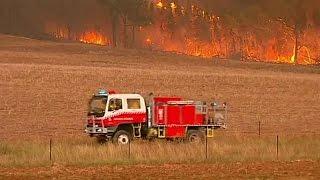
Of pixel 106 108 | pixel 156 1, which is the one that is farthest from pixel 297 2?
pixel 106 108

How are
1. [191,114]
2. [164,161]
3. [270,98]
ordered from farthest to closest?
[270,98]
[191,114]
[164,161]

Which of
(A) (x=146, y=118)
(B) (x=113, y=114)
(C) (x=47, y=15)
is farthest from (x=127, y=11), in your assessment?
(B) (x=113, y=114)

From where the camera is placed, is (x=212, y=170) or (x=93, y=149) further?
(x=93, y=149)

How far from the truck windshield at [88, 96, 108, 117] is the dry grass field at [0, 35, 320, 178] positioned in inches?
52.2

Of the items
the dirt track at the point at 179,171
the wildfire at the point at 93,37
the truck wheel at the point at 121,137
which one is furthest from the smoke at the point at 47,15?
the dirt track at the point at 179,171

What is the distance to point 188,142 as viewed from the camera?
90.4 feet

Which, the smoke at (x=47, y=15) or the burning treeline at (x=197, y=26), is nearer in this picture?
the burning treeline at (x=197, y=26)

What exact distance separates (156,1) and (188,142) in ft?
280

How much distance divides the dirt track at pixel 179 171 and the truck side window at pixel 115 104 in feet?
19.1

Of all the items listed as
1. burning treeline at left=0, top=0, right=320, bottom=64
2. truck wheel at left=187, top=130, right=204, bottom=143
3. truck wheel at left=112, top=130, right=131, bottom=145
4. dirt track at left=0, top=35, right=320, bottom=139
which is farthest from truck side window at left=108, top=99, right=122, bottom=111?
burning treeline at left=0, top=0, right=320, bottom=64

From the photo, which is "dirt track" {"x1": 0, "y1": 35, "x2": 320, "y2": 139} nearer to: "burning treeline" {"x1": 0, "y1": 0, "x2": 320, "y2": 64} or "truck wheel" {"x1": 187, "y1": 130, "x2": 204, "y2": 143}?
"truck wheel" {"x1": 187, "y1": 130, "x2": 204, "y2": 143}

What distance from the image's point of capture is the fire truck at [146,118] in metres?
26.7

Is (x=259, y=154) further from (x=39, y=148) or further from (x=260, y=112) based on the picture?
(x=260, y=112)

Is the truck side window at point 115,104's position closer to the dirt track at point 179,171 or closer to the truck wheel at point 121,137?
the truck wheel at point 121,137
